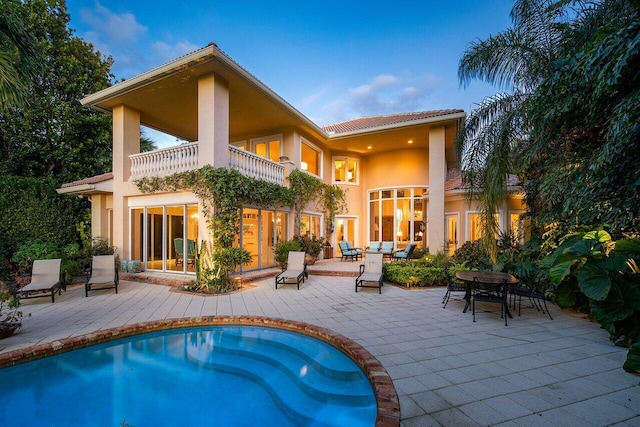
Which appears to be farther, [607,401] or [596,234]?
[596,234]

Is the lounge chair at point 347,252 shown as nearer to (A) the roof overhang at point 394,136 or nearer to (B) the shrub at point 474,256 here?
(B) the shrub at point 474,256

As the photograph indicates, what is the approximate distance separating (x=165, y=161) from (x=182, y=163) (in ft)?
2.86

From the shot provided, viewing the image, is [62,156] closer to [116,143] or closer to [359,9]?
[116,143]

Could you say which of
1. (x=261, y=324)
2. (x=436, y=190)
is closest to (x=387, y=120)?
(x=436, y=190)

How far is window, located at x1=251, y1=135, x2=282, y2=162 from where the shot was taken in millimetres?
13523

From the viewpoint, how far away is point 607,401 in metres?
2.94

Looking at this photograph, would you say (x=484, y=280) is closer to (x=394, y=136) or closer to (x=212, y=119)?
(x=212, y=119)

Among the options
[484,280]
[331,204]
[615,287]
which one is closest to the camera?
[615,287]

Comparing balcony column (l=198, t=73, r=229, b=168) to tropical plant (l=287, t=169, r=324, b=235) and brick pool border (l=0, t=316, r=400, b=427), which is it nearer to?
tropical plant (l=287, t=169, r=324, b=235)

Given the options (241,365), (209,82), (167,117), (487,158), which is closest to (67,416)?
(241,365)

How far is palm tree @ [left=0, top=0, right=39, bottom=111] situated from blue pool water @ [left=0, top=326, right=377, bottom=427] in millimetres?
4249

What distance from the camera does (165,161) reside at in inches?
392

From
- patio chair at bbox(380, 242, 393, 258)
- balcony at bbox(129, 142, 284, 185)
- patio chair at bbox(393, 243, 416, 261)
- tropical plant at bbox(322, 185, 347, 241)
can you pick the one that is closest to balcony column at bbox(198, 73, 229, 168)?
balcony at bbox(129, 142, 284, 185)

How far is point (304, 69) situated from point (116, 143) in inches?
608
